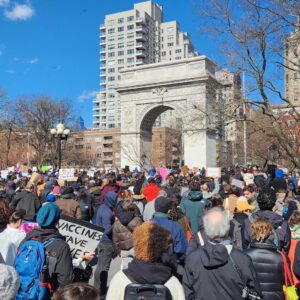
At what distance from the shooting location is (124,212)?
18.2ft

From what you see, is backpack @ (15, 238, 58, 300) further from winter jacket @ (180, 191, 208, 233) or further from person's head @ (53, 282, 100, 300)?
winter jacket @ (180, 191, 208, 233)

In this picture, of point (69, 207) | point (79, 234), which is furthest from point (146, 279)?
point (69, 207)

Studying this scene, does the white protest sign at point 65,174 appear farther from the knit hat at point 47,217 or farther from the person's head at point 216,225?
the person's head at point 216,225

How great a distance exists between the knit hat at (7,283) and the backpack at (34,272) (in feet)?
3.94

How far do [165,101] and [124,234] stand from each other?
2941 centimetres

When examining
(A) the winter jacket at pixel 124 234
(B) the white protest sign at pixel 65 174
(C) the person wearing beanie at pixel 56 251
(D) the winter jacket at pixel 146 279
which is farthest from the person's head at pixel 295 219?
(B) the white protest sign at pixel 65 174

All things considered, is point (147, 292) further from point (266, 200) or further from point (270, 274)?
point (266, 200)

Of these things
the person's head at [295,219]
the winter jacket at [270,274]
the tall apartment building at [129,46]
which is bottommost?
the winter jacket at [270,274]

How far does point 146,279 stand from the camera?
2637 mm

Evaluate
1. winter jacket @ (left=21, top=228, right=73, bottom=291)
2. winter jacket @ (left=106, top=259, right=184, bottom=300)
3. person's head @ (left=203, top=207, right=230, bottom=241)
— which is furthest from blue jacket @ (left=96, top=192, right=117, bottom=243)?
winter jacket @ (left=106, top=259, right=184, bottom=300)

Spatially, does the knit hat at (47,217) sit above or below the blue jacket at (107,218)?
above

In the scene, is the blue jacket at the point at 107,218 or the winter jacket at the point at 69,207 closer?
the blue jacket at the point at 107,218

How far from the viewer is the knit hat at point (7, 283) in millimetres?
2094

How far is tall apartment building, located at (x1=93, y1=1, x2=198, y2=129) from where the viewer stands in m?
127
